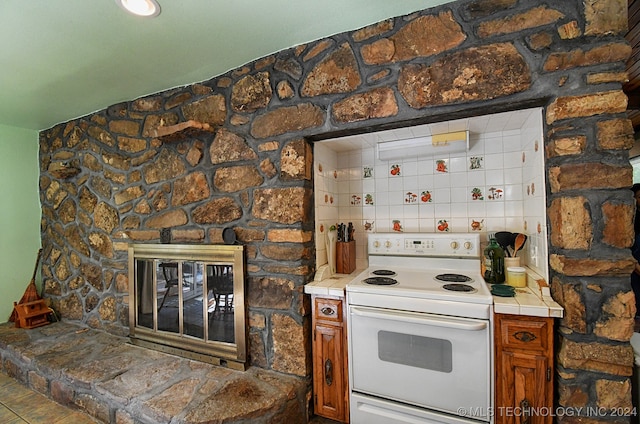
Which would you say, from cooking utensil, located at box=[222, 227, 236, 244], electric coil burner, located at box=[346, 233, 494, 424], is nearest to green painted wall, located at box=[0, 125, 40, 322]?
cooking utensil, located at box=[222, 227, 236, 244]

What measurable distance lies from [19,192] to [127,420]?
2820 millimetres

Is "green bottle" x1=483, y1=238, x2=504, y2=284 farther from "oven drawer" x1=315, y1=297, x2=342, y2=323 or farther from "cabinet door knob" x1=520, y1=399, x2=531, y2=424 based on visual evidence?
"oven drawer" x1=315, y1=297, x2=342, y2=323

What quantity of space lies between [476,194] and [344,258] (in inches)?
40.4

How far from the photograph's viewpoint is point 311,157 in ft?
5.79

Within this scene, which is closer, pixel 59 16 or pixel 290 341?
pixel 59 16

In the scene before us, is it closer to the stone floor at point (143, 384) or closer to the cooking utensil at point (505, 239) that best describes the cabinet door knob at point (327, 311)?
the stone floor at point (143, 384)

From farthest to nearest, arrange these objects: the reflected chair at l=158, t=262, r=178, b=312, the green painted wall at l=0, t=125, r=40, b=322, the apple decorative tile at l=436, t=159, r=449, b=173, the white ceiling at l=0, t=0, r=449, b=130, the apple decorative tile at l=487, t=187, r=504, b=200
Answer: the green painted wall at l=0, t=125, r=40, b=322
the reflected chair at l=158, t=262, r=178, b=312
the apple decorative tile at l=436, t=159, r=449, b=173
the apple decorative tile at l=487, t=187, r=504, b=200
the white ceiling at l=0, t=0, r=449, b=130

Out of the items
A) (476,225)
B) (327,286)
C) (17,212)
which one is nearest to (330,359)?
(327,286)

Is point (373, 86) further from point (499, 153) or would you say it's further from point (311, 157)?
point (499, 153)

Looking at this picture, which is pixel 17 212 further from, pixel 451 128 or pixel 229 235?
pixel 451 128

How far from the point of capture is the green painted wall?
2.74 metres

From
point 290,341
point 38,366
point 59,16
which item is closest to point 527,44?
point 290,341

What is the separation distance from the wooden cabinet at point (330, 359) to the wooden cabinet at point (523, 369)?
0.77 m

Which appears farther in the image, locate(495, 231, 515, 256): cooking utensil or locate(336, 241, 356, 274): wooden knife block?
locate(336, 241, 356, 274): wooden knife block
